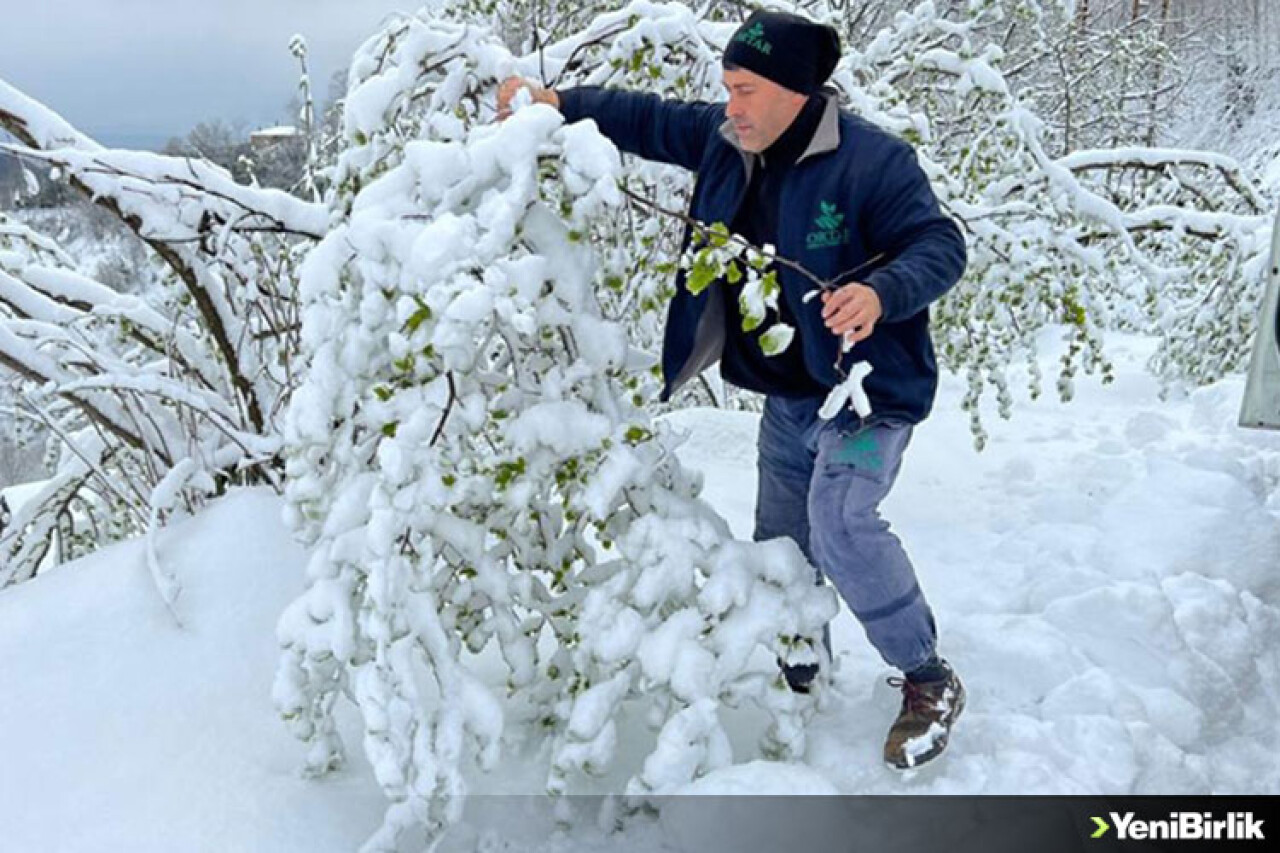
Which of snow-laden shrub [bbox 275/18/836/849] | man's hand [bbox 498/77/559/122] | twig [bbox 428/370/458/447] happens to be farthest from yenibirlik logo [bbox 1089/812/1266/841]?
man's hand [bbox 498/77/559/122]

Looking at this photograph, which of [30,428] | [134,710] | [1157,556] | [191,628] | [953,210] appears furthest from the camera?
[30,428]

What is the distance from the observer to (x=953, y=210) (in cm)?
391

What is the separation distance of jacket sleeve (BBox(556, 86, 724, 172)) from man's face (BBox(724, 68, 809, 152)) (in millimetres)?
314

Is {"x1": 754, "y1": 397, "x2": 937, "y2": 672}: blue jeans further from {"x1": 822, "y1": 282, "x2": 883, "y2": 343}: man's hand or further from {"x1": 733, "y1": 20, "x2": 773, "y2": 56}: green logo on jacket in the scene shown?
{"x1": 733, "y1": 20, "x2": 773, "y2": 56}: green logo on jacket

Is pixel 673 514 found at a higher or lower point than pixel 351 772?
higher

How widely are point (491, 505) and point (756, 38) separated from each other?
3.83 feet

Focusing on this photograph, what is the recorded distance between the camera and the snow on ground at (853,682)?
2152 mm

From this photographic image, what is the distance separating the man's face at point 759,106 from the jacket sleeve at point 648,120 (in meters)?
0.31

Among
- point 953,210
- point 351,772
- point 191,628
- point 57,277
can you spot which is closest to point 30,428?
point 57,277

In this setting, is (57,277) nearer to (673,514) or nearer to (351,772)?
(351,772)

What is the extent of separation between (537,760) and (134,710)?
3.25 ft

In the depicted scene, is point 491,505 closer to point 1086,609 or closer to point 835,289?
point 835,289

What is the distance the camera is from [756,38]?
2.20 metres

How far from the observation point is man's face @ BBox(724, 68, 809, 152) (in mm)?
2201
